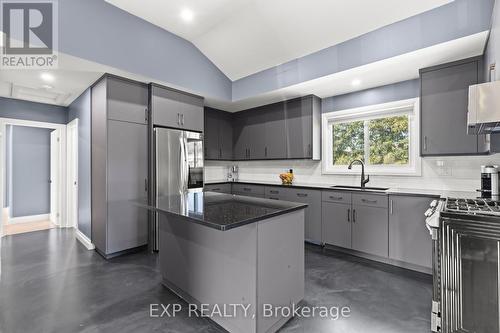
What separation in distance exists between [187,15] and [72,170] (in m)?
3.58

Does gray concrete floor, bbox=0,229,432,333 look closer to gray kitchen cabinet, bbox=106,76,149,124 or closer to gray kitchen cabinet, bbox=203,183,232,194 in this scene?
gray kitchen cabinet, bbox=203,183,232,194

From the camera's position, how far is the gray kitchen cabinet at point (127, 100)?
3.09 metres

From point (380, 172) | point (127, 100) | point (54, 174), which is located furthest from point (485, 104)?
point (54, 174)

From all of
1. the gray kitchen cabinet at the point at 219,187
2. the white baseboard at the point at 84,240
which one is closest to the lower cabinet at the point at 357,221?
the gray kitchen cabinet at the point at 219,187

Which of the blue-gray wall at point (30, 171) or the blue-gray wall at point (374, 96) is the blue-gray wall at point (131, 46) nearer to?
the blue-gray wall at point (374, 96)

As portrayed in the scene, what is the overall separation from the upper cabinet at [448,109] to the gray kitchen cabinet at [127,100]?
12.0 ft

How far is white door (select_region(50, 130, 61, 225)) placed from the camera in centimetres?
483

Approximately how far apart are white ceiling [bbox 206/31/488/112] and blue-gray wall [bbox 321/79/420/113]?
0.29 ft

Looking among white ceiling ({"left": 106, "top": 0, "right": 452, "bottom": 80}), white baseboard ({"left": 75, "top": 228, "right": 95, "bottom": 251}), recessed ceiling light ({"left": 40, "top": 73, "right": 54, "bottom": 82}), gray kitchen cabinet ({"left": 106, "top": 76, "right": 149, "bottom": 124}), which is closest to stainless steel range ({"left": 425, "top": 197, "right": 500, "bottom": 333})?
white ceiling ({"left": 106, "top": 0, "right": 452, "bottom": 80})

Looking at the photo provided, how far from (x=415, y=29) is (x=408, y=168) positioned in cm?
175

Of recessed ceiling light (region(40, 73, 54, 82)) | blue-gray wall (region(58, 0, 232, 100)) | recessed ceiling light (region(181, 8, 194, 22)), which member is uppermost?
recessed ceiling light (region(181, 8, 194, 22))

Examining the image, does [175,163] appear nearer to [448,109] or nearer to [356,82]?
[356,82]

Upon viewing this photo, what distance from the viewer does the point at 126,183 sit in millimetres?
3242

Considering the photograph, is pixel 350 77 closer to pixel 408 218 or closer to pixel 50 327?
pixel 408 218
